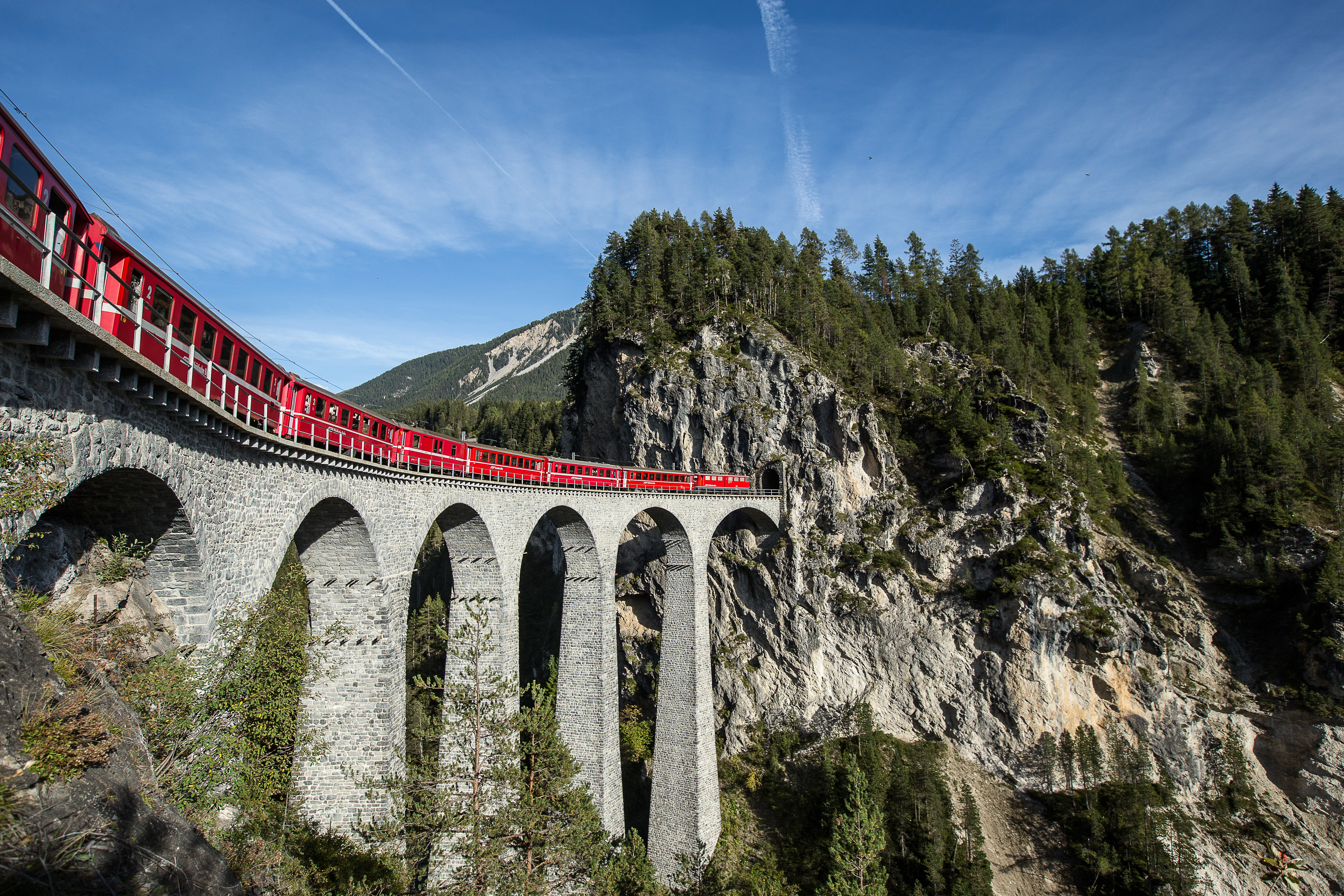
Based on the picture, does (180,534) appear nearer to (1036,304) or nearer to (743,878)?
(743,878)

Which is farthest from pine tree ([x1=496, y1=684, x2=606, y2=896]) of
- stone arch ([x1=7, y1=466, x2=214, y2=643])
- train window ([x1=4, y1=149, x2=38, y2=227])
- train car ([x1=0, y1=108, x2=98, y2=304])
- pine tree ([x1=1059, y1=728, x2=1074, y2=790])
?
pine tree ([x1=1059, y1=728, x2=1074, y2=790])

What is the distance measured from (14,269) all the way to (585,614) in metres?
22.0

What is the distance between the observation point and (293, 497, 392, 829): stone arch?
14500mm

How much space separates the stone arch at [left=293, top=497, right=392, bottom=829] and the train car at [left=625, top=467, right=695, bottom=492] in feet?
46.9

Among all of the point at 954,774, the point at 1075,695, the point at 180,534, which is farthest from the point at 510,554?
the point at 1075,695

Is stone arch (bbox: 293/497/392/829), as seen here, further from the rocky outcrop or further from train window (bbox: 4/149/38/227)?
train window (bbox: 4/149/38/227)

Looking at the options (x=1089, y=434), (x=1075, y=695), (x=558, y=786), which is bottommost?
(x=1075, y=695)

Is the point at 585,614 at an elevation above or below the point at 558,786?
above

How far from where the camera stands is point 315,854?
524 inches

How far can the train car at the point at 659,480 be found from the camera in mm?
30359

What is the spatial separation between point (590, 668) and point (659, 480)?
41.2 ft

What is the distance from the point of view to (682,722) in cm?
3016

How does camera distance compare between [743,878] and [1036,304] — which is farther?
[1036,304]

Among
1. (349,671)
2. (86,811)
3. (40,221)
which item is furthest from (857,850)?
(40,221)
